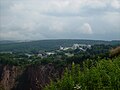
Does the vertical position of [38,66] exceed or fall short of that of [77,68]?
it falls short

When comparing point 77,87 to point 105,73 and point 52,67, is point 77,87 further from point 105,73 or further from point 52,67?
point 52,67

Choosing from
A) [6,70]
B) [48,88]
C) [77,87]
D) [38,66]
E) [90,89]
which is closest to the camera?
[77,87]

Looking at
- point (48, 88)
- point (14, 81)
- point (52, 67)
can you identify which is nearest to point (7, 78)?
point (14, 81)

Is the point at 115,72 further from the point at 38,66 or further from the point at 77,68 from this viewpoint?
the point at 38,66

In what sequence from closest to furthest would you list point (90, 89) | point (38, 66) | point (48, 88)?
point (90, 89) < point (48, 88) < point (38, 66)

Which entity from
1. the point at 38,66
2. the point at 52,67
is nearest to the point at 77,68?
the point at 52,67

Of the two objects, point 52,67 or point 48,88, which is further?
point 52,67
